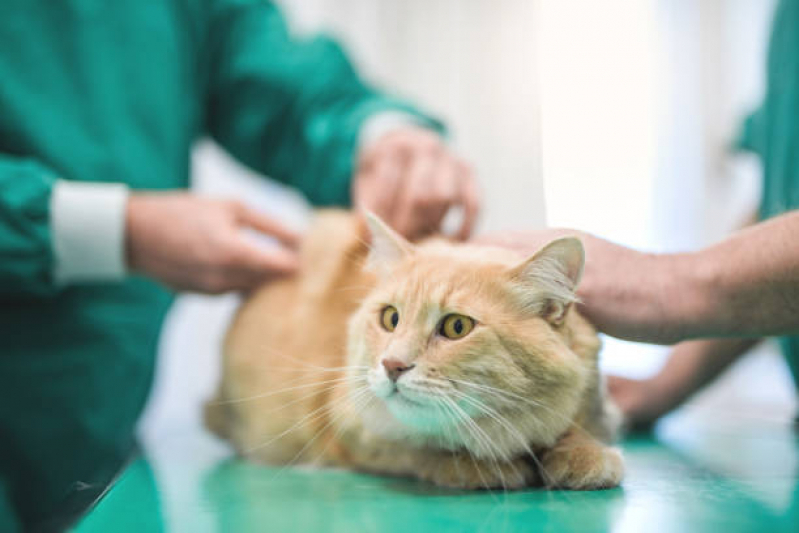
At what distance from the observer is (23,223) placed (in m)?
0.87

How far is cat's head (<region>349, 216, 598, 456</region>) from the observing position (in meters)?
0.62

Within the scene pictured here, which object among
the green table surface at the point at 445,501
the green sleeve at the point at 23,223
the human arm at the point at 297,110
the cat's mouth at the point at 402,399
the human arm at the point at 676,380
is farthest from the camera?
the human arm at the point at 297,110

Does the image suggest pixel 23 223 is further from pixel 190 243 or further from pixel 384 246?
pixel 384 246

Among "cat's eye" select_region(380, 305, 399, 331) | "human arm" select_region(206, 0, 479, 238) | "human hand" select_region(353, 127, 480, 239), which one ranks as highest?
"human arm" select_region(206, 0, 479, 238)

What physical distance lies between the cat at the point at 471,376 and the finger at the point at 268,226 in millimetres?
286

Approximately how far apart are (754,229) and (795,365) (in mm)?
550

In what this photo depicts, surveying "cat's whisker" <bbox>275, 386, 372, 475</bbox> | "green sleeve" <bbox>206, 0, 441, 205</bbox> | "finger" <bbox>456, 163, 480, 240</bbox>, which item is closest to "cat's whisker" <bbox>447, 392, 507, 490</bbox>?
"cat's whisker" <bbox>275, 386, 372, 475</bbox>

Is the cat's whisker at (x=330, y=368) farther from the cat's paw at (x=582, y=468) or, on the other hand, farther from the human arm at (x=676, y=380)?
the human arm at (x=676, y=380)

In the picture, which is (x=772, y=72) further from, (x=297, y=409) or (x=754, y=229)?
(x=297, y=409)

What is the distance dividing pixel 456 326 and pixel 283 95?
0.87m

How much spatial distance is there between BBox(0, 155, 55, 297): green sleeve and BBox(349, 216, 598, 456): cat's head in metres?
0.56

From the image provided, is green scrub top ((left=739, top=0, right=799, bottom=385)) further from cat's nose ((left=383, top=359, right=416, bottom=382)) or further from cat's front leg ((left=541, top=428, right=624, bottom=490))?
cat's nose ((left=383, top=359, right=416, bottom=382))

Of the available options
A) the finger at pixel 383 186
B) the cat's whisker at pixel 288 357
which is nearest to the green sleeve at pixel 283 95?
the finger at pixel 383 186

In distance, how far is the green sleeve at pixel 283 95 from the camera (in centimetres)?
131
